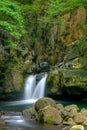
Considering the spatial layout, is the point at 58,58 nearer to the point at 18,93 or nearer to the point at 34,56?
the point at 34,56

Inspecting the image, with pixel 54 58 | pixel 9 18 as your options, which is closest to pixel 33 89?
pixel 54 58

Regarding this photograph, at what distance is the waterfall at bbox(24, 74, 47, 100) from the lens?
27.8 m

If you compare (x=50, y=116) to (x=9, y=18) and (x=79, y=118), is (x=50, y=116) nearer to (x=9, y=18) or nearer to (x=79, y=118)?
(x=79, y=118)

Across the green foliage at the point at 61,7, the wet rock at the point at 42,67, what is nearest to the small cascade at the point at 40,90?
the wet rock at the point at 42,67

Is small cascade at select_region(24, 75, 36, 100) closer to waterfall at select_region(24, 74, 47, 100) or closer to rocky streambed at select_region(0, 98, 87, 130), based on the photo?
waterfall at select_region(24, 74, 47, 100)

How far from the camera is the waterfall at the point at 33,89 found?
2784 cm

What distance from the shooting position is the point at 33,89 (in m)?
28.7

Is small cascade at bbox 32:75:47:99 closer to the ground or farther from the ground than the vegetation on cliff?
closer to the ground

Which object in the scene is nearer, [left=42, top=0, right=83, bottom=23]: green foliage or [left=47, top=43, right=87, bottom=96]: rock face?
[left=47, top=43, right=87, bottom=96]: rock face

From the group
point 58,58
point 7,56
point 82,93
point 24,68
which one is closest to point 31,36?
point 58,58

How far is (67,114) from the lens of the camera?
17.1 meters

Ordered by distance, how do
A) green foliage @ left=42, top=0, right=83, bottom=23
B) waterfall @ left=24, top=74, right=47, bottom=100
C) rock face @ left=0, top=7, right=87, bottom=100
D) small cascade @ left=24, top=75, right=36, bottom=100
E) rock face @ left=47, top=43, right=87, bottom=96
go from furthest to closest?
small cascade @ left=24, top=75, right=36, bottom=100, green foliage @ left=42, top=0, right=83, bottom=23, waterfall @ left=24, top=74, right=47, bottom=100, rock face @ left=0, top=7, right=87, bottom=100, rock face @ left=47, top=43, right=87, bottom=96

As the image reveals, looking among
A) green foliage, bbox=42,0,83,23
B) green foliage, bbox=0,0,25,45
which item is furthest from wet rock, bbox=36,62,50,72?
green foliage, bbox=0,0,25,45

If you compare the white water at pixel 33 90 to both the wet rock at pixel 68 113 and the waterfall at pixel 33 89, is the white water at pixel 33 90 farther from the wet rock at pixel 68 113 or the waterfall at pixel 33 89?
the wet rock at pixel 68 113
